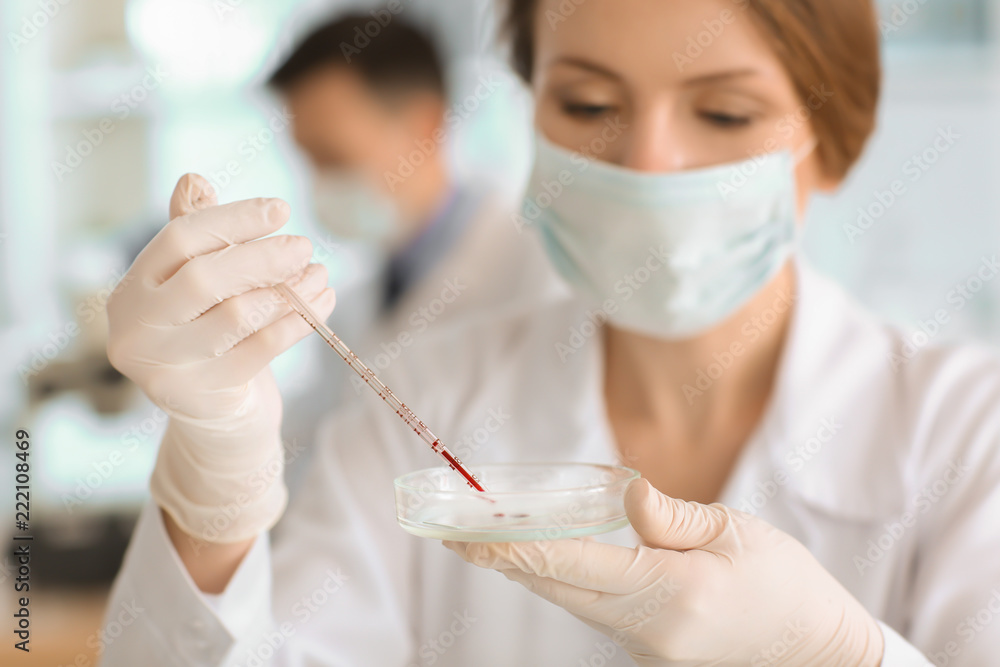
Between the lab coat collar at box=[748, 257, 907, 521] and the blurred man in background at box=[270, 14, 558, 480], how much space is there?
102 centimetres

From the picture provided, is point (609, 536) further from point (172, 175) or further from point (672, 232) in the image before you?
point (172, 175)

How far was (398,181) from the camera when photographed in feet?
7.68

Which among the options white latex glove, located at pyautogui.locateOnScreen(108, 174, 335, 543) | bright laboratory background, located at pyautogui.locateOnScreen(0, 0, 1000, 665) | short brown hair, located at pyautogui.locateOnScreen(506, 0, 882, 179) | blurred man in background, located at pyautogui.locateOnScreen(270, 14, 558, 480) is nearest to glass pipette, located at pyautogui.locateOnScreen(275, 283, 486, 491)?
white latex glove, located at pyautogui.locateOnScreen(108, 174, 335, 543)

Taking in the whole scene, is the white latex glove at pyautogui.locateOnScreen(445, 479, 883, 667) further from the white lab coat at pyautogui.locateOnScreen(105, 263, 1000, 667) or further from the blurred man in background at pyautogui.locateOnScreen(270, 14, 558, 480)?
the blurred man in background at pyautogui.locateOnScreen(270, 14, 558, 480)

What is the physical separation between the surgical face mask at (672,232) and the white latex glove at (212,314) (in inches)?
17.8

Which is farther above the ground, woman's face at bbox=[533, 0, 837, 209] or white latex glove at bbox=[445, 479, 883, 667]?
woman's face at bbox=[533, 0, 837, 209]

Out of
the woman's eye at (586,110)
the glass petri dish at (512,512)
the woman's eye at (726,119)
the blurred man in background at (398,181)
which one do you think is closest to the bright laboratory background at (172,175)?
the blurred man in background at (398,181)

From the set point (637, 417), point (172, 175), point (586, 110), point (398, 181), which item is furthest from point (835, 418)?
point (172, 175)

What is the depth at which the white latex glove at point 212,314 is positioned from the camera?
0.80m

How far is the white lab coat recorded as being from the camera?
1.00m

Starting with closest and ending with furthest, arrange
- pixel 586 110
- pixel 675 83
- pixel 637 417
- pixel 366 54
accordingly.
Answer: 1. pixel 675 83
2. pixel 586 110
3. pixel 637 417
4. pixel 366 54

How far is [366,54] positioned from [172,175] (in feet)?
4.11

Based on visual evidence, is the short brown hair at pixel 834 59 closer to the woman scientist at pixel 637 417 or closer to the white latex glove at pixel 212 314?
the woman scientist at pixel 637 417

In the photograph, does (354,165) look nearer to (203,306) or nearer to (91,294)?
(91,294)
